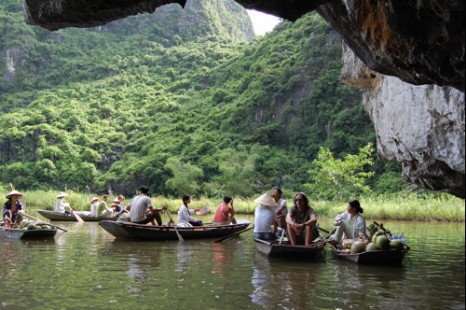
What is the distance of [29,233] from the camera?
502 inches

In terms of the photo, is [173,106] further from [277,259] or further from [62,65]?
[277,259]

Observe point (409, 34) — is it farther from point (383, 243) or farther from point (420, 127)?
→ point (383, 243)

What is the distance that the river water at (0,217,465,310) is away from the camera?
6.64 metres

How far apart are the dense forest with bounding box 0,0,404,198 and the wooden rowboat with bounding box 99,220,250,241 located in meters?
18.5

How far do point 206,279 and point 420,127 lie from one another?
4406mm

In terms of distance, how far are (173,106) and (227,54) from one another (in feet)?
61.3

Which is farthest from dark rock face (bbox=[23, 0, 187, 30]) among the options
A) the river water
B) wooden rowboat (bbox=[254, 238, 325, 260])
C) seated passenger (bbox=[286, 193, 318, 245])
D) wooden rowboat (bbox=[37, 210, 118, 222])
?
wooden rowboat (bbox=[37, 210, 118, 222])

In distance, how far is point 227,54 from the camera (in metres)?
76.0

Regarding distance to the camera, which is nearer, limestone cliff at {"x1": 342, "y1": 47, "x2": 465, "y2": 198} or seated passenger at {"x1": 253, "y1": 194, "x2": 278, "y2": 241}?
limestone cliff at {"x1": 342, "y1": 47, "x2": 465, "y2": 198}

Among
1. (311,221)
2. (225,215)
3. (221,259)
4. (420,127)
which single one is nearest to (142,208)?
(225,215)

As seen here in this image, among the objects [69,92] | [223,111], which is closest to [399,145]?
[223,111]

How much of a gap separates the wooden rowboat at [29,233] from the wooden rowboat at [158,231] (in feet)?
4.15

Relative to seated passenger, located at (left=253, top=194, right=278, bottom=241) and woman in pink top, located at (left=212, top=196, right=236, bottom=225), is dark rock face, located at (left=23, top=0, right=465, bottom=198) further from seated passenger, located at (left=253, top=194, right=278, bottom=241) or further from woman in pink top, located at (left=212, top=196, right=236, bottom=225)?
woman in pink top, located at (left=212, top=196, right=236, bottom=225)

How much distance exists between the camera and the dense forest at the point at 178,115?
4225cm
